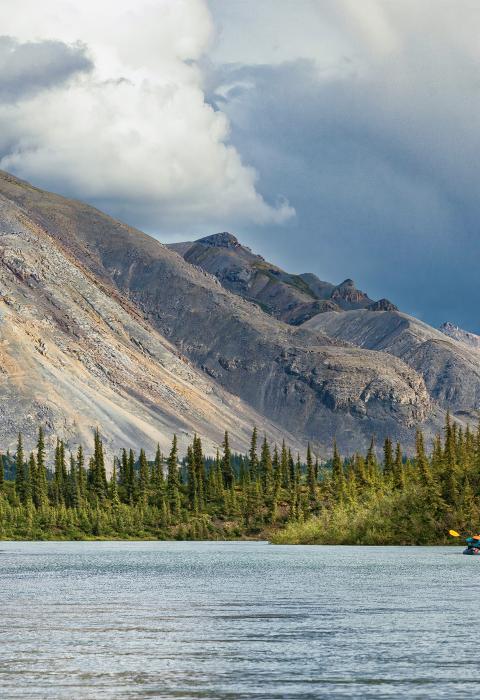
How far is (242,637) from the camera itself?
178 feet

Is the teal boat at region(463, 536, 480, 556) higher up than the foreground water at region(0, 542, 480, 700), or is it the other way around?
the teal boat at region(463, 536, 480, 556)

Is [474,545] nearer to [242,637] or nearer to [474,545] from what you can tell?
[474,545]

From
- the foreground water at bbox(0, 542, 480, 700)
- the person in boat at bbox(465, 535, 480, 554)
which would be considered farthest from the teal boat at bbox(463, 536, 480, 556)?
the foreground water at bbox(0, 542, 480, 700)

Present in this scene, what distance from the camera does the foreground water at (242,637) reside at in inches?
1591

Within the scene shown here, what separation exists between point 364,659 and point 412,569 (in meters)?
71.2

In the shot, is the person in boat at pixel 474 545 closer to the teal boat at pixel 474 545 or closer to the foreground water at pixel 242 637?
the teal boat at pixel 474 545

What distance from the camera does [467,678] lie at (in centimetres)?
4134

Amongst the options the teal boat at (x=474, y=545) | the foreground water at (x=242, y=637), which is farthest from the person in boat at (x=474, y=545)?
the foreground water at (x=242, y=637)

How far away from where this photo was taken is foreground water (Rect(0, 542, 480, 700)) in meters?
40.4

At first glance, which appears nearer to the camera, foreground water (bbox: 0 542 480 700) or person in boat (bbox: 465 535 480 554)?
foreground water (bbox: 0 542 480 700)

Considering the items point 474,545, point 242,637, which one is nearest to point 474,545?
point 474,545

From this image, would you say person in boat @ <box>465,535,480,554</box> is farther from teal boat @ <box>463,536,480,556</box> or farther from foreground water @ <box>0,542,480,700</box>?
foreground water @ <box>0,542,480,700</box>

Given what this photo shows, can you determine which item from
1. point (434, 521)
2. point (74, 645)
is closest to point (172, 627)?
point (74, 645)

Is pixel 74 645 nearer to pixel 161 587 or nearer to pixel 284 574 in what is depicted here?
pixel 161 587
